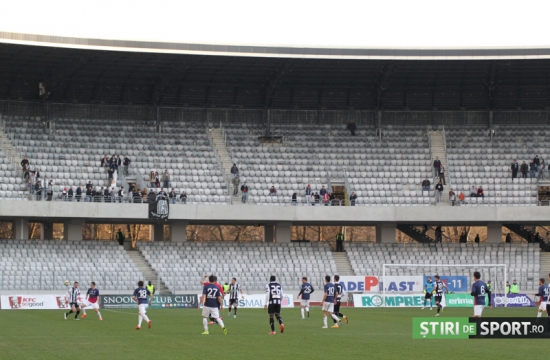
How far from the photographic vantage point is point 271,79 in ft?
195

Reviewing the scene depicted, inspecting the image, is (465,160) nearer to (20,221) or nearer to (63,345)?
(20,221)

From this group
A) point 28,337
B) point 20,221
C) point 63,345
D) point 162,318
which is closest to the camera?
point 63,345

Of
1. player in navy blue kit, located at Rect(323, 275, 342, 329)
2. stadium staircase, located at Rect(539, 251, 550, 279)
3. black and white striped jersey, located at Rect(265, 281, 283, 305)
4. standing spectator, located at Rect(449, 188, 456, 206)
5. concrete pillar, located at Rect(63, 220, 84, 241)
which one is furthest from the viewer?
standing spectator, located at Rect(449, 188, 456, 206)

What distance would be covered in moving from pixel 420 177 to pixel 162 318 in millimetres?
26511

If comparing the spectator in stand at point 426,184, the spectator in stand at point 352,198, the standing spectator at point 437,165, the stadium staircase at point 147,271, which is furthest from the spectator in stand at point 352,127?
the stadium staircase at point 147,271

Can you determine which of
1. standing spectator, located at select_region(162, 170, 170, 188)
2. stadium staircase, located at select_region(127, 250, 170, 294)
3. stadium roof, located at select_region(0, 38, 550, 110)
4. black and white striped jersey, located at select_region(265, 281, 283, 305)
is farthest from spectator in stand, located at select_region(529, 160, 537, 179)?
black and white striped jersey, located at select_region(265, 281, 283, 305)

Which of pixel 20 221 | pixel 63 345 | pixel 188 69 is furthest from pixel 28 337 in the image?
pixel 188 69

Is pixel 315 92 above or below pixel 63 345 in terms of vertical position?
above

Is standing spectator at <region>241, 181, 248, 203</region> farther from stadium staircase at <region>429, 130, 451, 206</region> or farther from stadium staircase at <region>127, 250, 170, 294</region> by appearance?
stadium staircase at <region>429, 130, 451, 206</region>

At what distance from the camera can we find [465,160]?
198ft

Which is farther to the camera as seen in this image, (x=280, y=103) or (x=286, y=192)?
(x=280, y=103)

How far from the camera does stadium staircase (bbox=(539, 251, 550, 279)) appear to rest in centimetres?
5578

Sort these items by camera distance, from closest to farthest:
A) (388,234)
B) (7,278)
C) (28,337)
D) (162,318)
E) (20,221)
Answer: (28,337)
(162,318)
(7,278)
(20,221)
(388,234)

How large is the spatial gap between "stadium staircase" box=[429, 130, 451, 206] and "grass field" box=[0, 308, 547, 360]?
2365cm
